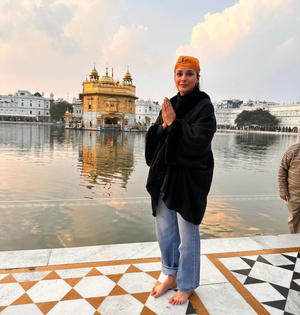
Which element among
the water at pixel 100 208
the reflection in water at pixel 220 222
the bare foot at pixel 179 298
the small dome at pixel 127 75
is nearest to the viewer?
the bare foot at pixel 179 298

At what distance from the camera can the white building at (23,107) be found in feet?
281

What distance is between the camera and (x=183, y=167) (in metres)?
2.03

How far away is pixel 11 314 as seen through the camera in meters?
1.95

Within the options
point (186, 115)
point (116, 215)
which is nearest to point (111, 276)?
point (186, 115)

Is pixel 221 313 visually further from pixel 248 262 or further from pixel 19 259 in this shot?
pixel 19 259

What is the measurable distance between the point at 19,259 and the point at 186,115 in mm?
1990

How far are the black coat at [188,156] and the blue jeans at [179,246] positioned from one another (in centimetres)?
13

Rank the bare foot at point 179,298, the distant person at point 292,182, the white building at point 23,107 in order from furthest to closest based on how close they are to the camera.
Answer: the white building at point 23,107 → the distant person at point 292,182 → the bare foot at point 179,298

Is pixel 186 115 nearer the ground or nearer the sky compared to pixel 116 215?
nearer the sky

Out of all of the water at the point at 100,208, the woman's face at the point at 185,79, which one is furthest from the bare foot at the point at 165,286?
the water at the point at 100,208

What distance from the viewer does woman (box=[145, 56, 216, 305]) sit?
6.38 feet

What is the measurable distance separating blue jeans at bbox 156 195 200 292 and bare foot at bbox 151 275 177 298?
50 millimetres

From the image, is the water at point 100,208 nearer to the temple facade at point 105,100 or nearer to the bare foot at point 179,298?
the bare foot at point 179,298

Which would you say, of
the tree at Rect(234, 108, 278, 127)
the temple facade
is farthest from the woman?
the tree at Rect(234, 108, 278, 127)
